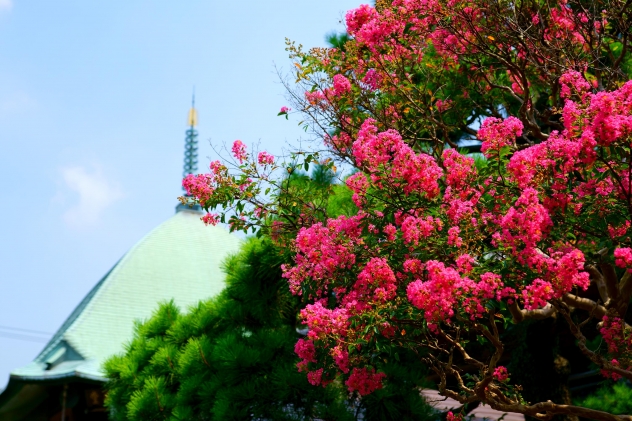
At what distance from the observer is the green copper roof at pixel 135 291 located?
38.9ft

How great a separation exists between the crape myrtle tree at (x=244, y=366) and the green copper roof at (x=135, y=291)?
9.25 ft

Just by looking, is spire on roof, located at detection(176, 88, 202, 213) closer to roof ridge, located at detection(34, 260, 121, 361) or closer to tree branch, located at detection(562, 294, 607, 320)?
roof ridge, located at detection(34, 260, 121, 361)

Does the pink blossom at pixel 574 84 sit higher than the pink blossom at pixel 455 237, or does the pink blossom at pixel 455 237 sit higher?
the pink blossom at pixel 574 84

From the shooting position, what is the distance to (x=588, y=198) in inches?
187

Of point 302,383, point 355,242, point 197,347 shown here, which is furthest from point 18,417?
point 355,242

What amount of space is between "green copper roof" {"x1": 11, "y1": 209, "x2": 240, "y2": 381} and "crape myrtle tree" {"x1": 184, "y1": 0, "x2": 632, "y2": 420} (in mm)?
6665

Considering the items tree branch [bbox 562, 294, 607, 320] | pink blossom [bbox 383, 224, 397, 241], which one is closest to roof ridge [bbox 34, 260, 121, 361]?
pink blossom [bbox 383, 224, 397, 241]

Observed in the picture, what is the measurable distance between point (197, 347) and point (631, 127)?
516 cm

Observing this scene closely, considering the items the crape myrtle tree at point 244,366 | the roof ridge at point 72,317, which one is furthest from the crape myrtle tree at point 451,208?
the roof ridge at point 72,317

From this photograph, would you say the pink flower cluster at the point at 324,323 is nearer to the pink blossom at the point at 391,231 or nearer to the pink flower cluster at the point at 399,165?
the pink blossom at the point at 391,231

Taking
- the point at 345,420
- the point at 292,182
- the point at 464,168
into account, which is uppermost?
the point at 292,182

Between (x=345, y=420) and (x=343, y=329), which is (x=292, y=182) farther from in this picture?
(x=343, y=329)

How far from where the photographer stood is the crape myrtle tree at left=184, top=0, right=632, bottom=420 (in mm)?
4418

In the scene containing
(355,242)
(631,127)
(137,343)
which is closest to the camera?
(631,127)
